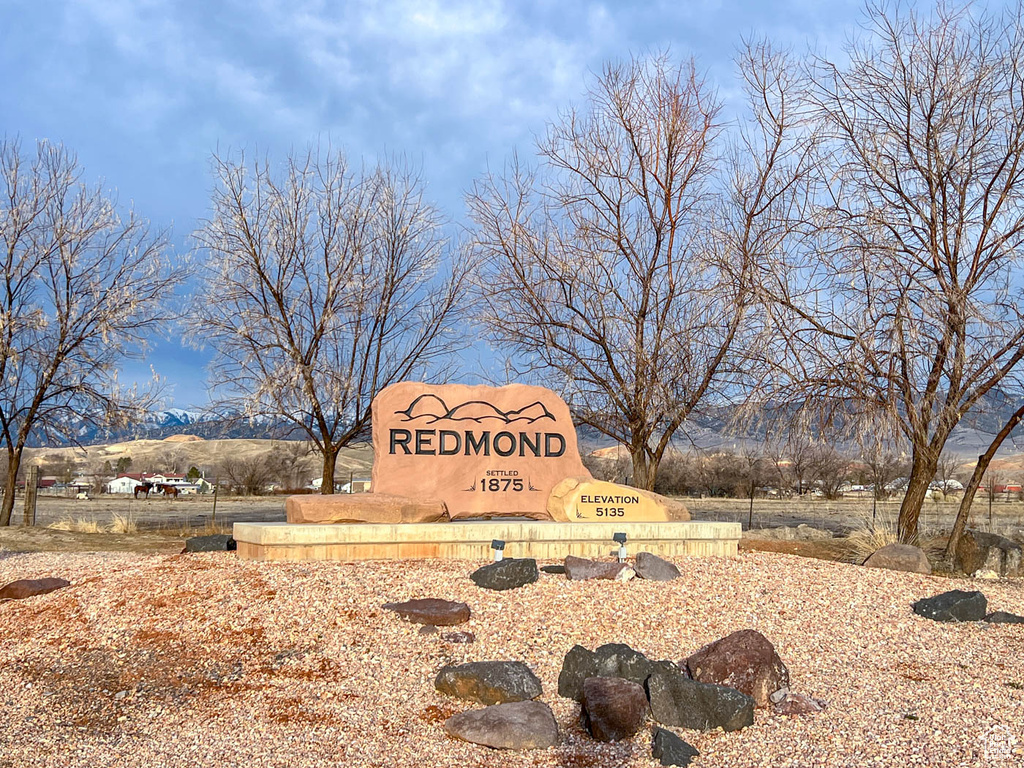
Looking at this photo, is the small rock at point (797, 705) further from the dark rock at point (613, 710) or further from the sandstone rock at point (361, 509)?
the sandstone rock at point (361, 509)

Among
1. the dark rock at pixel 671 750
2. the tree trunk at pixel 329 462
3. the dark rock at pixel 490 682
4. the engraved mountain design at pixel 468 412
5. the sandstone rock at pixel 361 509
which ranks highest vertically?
the engraved mountain design at pixel 468 412

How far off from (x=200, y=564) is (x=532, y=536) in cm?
396

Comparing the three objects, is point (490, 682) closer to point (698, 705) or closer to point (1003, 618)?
point (698, 705)

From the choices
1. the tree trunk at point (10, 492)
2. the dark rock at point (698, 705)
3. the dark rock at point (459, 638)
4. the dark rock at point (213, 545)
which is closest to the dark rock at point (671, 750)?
the dark rock at point (698, 705)

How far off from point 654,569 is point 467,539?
2.44 metres

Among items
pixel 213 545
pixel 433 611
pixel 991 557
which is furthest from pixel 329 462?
pixel 991 557

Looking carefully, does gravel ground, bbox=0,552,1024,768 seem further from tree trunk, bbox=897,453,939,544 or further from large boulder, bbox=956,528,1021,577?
tree trunk, bbox=897,453,939,544

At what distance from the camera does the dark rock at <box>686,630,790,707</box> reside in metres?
6.21

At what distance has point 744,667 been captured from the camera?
6277mm

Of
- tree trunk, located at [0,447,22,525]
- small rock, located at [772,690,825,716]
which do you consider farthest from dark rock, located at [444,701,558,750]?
tree trunk, located at [0,447,22,525]

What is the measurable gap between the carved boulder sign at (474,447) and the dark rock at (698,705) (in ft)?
20.7

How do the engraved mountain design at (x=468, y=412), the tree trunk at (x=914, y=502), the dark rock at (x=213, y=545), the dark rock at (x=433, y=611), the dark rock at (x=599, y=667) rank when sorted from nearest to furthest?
1. the dark rock at (x=599, y=667)
2. the dark rock at (x=433, y=611)
3. the dark rock at (x=213, y=545)
4. the engraved mountain design at (x=468, y=412)
5. the tree trunk at (x=914, y=502)

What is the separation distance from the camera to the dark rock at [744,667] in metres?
6.21

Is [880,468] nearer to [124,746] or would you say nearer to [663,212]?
[663,212]
